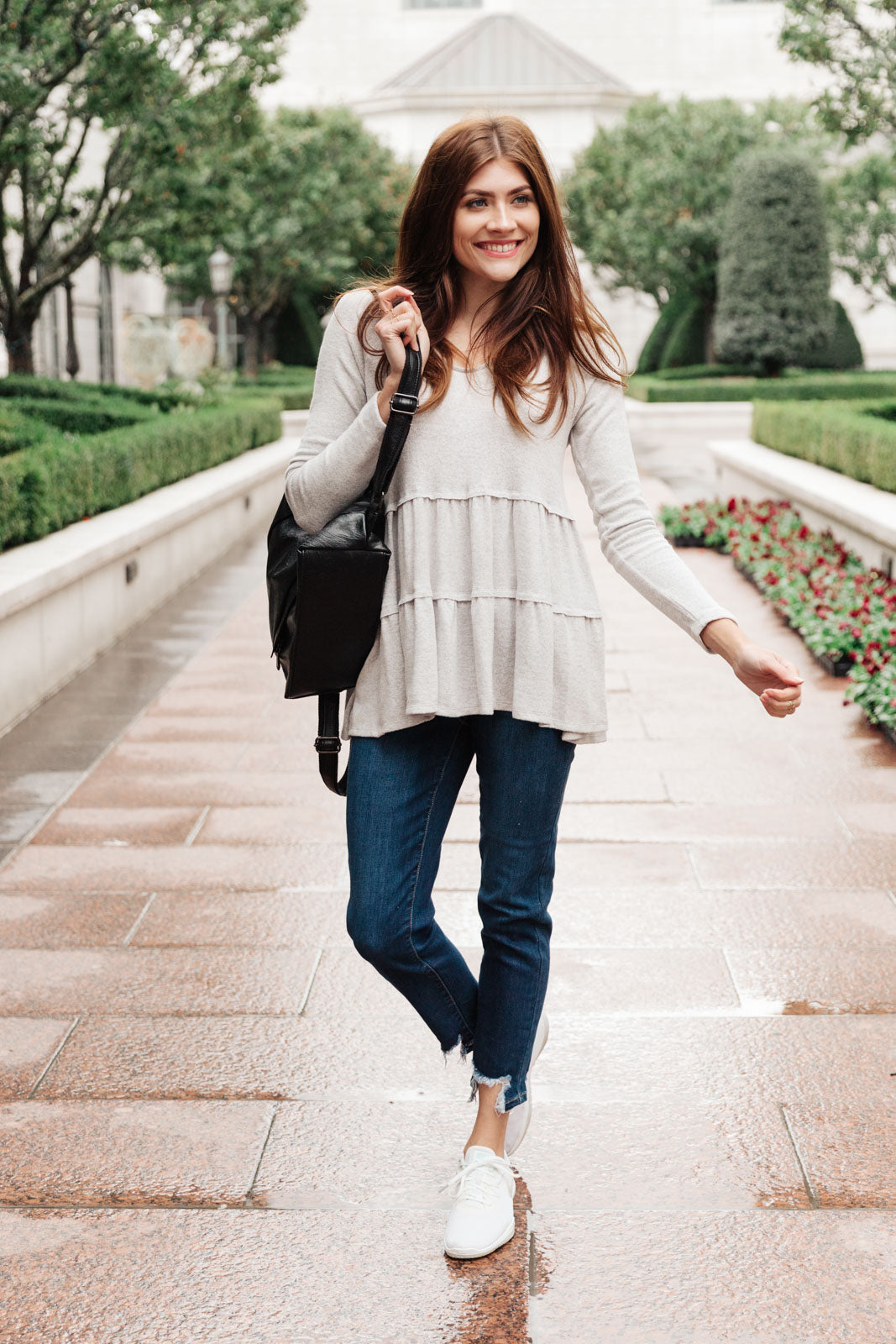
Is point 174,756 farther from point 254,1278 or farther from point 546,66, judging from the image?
point 546,66

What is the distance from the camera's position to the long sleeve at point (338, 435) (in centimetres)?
245

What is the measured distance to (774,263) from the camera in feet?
86.8

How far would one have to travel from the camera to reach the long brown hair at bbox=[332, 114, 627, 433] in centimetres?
252

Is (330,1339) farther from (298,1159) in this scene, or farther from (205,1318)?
(298,1159)

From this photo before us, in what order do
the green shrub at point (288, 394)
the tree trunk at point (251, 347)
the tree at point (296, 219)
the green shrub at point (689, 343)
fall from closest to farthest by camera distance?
the green shrub at point (288, 394), the tree at point (296, 219), the tree trunk at point (251, 347), the green shrub at point (689, 343)

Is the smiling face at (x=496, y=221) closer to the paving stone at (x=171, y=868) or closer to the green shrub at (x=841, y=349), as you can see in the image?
the paving stone at (x=171, y=868)

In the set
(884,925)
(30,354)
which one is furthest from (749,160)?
(884,925)

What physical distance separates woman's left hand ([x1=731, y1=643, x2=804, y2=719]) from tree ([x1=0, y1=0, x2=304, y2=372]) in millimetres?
7921

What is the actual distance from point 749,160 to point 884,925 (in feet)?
79.1

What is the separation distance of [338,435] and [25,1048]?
1.68 meters

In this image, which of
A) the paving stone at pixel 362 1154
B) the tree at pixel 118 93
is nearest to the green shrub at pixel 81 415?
the tree at pixel 118 93

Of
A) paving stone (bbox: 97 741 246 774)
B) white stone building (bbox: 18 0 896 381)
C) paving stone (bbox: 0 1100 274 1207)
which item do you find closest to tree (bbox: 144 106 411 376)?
white stone building (bbox: 18 0 896 381)

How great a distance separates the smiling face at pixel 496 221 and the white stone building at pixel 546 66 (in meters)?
32.0

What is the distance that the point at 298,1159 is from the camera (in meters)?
2.94
